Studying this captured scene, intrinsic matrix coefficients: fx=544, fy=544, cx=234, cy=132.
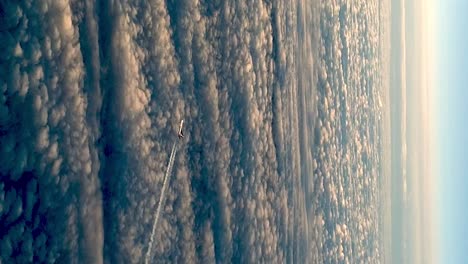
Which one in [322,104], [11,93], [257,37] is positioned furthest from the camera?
[322,104]

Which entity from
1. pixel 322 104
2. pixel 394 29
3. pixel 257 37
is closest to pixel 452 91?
pixel 394 29

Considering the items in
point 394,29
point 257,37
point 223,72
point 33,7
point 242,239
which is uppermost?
point 394,29

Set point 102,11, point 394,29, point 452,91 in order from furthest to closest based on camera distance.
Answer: point 452,91, point 394,29, point 102,11

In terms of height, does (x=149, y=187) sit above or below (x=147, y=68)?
below

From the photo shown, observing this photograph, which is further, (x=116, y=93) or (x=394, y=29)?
(x=394, y=29)

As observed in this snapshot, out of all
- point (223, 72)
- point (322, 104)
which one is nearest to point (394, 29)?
point (322, 104)

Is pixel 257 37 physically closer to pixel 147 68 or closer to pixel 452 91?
pixel 147 68

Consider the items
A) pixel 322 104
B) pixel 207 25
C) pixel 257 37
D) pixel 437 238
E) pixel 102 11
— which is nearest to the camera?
pixel 102 11

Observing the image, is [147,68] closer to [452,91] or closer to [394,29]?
[394,29]

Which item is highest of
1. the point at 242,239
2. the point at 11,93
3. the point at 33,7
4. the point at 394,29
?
the point at 394,29
